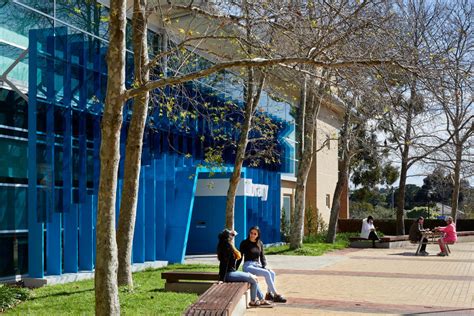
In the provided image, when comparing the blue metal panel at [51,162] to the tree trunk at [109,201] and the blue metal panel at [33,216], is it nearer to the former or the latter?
the blue metal panel at [33,216]

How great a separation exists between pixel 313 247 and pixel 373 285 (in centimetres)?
1181

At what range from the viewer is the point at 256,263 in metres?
12.1

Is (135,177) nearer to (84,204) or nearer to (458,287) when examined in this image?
(84,204)

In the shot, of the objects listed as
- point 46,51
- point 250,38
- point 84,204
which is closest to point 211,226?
point 84,204

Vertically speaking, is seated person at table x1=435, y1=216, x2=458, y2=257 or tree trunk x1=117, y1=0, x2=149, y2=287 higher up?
tree trunk x1=117, y1=0, x2=149, y2=287

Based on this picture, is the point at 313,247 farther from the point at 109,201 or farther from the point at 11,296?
the point at 109,201

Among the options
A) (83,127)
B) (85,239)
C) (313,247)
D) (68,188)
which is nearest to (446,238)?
(313,247)

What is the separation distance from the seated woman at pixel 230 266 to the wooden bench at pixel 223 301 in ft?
1.03

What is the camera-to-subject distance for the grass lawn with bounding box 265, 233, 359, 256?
2398 cm

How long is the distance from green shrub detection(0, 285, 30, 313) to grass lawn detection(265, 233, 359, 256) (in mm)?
13270

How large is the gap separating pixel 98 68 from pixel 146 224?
4.84 m

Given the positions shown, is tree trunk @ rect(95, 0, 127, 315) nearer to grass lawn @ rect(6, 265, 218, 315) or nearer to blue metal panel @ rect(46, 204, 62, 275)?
grass lawn @ rect(6, 265, 218, 315)

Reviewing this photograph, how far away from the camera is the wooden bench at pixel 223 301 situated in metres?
8.43

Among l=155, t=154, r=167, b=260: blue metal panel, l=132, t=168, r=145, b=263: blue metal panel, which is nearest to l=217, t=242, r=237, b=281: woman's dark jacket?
l=132, t=168, r=145, b=263: blue metal panel
